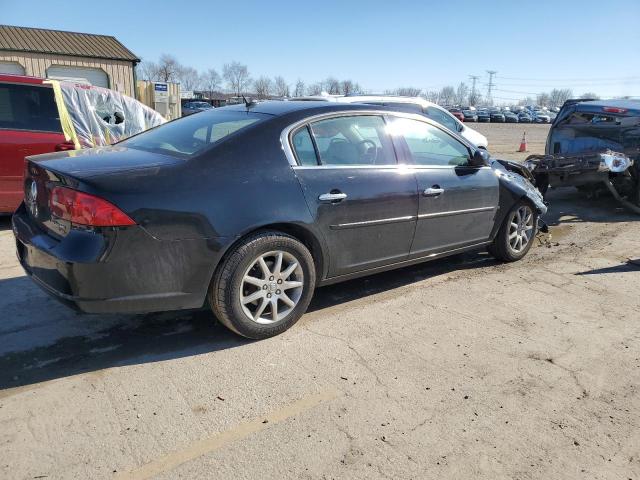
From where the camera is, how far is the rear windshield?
11.8ft

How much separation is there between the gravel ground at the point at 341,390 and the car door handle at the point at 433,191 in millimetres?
886

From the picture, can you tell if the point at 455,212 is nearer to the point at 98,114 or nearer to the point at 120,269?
the point at 120,269

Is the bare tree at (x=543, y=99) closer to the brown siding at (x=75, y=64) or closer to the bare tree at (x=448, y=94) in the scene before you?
the bare tree at (x=448, y=94)

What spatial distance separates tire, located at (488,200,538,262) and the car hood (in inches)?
138

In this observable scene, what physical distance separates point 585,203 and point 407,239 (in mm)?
6435

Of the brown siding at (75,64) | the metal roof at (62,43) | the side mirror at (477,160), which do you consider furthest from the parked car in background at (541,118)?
the side mirror at (477,160)

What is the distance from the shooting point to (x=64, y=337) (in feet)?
11.7

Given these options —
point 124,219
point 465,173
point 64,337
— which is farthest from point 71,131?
point 465,173

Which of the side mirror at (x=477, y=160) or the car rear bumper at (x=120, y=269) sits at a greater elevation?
the side mirror at (x=477, y=160)

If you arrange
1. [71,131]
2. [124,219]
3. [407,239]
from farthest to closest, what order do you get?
1. [71,131]
2. [407,239]
3. [124,219]

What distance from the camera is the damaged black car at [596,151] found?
771cm

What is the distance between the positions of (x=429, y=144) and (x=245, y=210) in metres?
2.08

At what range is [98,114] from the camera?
8023 mm

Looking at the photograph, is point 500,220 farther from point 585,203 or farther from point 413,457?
point 585,203
